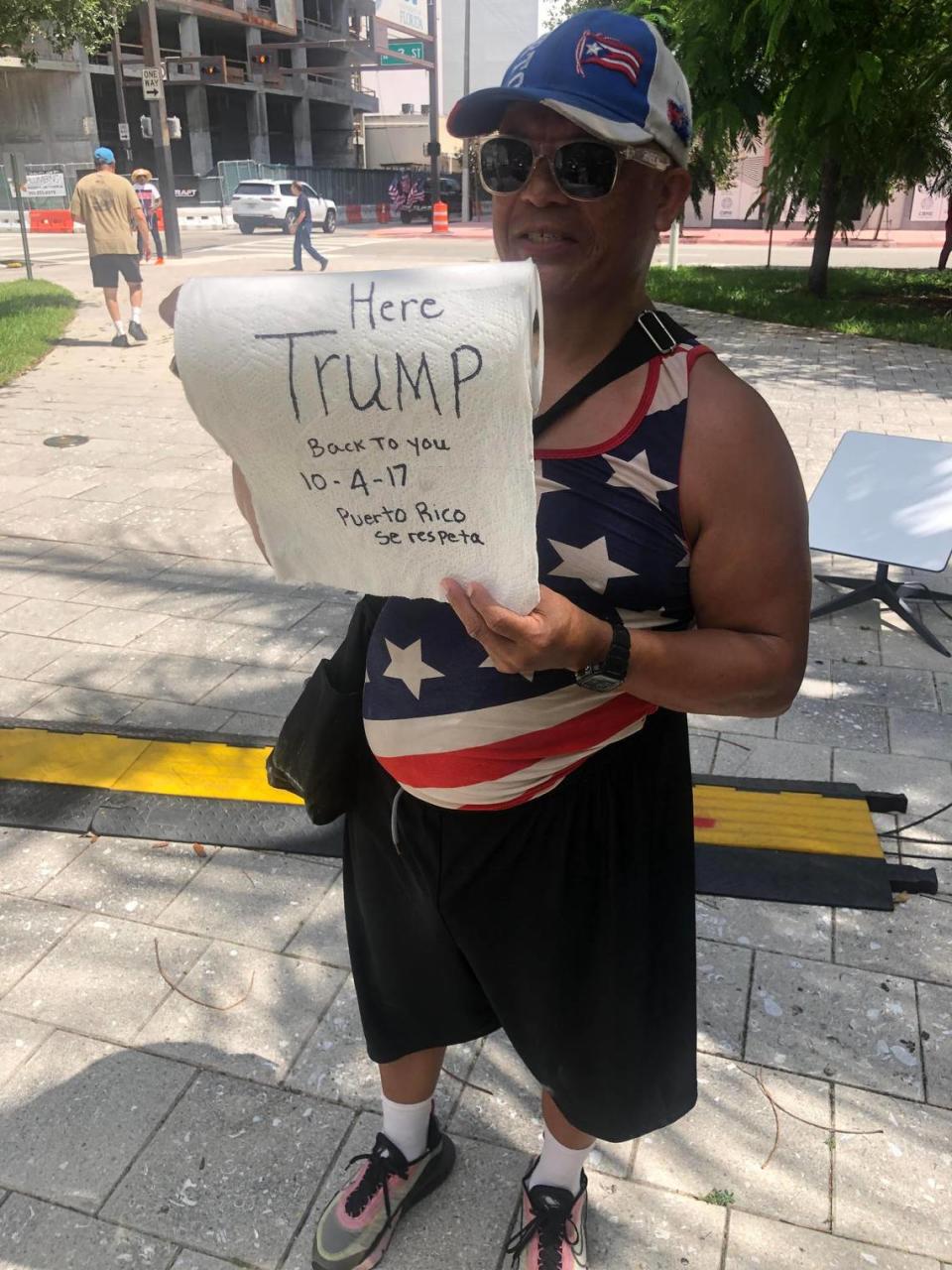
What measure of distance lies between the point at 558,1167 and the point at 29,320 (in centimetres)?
1270

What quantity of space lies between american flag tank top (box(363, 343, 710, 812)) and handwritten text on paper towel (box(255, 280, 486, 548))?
224 millimetres

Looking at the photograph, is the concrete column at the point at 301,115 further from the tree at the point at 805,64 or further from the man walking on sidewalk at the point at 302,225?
the tree at the point at 805,64

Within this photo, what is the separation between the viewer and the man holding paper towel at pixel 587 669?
4.19 ft

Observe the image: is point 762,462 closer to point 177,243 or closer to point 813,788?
point 813,788

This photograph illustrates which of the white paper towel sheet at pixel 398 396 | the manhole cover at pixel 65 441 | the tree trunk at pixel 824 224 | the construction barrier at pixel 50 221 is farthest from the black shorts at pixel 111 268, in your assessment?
the construction barrier at pixel 50 221

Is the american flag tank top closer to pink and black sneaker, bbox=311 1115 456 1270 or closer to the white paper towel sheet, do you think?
the white paper towel sheet

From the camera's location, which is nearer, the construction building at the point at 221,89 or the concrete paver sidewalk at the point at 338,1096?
the concrete paver sidewalk at the point at 338,1096

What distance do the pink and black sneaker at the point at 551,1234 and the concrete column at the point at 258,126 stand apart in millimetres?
49020

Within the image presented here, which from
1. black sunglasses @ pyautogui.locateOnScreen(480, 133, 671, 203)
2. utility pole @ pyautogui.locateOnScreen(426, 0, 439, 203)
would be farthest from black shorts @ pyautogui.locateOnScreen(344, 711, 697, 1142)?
utility pole @ pyautogui.locateOnScreen(426, 0, 439, 203)

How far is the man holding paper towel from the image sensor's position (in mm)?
1276

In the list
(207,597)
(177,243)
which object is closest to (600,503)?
(207,597)

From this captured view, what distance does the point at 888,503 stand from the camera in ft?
15.7

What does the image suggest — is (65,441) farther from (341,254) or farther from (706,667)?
(341,254)

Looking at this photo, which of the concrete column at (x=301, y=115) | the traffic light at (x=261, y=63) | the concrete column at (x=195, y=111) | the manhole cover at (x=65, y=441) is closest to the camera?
the manhole cover at (x=65, y=441)
